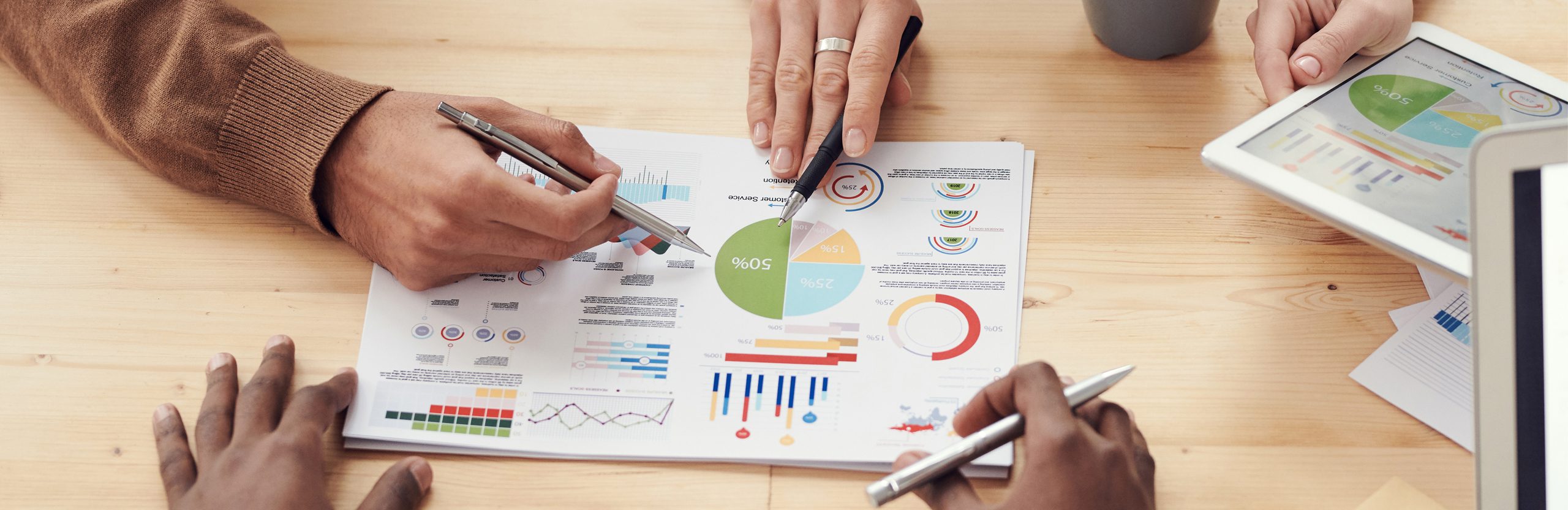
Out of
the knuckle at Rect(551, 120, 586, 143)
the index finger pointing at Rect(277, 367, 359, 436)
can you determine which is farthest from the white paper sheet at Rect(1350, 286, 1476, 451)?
the index finger pointing at Rect(277, 367, 359, 436)

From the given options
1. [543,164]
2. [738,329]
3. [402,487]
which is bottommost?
[402,487]

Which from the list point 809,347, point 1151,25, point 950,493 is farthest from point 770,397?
point 1151,25

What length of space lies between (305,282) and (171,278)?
12 centimetres

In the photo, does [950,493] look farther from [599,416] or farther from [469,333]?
[469,333]

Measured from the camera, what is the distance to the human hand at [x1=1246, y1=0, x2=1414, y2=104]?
75 cm

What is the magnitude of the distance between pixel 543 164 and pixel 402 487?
0.91 ft

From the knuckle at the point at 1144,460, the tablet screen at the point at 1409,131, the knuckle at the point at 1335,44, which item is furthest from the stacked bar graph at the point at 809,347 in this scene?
the knuckle at the point at 1335,44

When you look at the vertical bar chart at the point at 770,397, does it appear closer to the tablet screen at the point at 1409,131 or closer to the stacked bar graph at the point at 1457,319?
the tablet screen at the point at 1409,131

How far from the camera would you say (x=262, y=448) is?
68 cm

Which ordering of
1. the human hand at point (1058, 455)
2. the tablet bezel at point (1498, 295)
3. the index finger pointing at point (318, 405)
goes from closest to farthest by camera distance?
1. the tablet bezel at point (1498, 295)
2. the human hand at point (1058, 455)
3. the index finger pointing at point (318, 405)

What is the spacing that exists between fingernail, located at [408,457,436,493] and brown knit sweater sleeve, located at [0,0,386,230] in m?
0.25

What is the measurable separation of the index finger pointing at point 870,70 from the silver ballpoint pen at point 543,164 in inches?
7.3

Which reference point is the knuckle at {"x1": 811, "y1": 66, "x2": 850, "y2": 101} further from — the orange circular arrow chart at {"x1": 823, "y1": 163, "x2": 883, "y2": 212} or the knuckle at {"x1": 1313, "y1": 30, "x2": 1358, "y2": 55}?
the knuckle at {"x1": 1313, "y1": 30, "x2": 1358, "y2": 55}

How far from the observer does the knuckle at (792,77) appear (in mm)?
857
